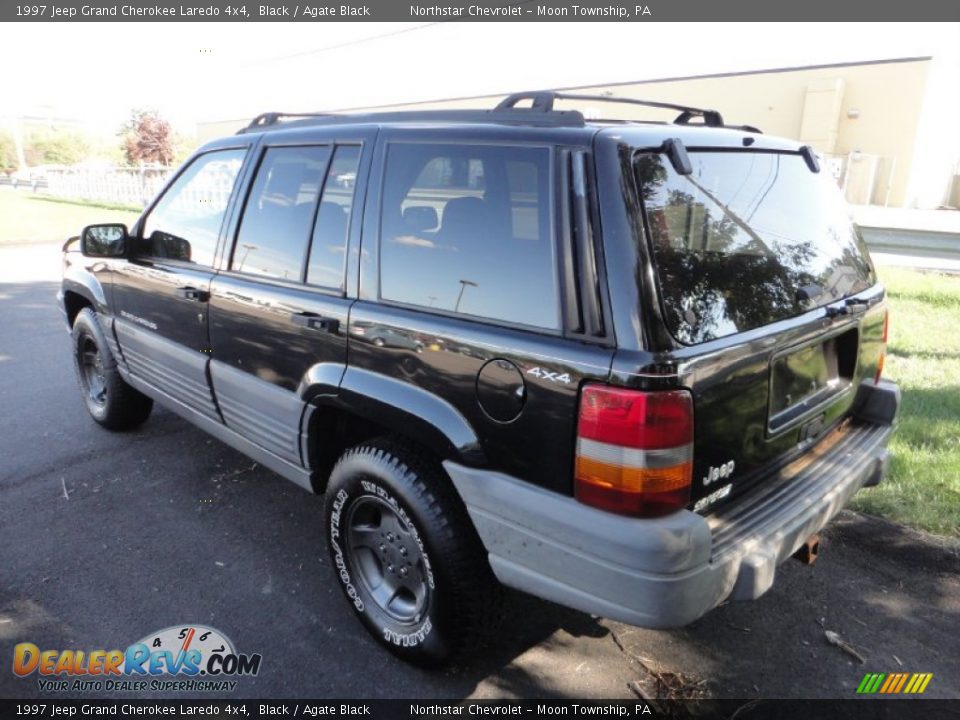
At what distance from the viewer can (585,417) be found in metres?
1.98

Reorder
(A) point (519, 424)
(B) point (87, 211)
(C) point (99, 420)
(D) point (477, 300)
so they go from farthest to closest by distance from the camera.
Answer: (B) point (87, 211), (C) point (99, 420), (D) point (477, 300), (A) point (519, 424)

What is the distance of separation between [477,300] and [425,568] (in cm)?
101

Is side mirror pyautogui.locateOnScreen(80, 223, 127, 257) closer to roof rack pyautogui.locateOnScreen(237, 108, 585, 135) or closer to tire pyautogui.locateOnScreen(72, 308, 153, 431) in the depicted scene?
tire pyautogui.locateOnScreen(72, 308, 153, 431)

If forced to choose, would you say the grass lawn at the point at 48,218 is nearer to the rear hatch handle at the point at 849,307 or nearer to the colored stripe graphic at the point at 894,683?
the rear hatch handle at the point at 849,307

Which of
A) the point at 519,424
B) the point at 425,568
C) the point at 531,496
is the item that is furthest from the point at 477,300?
the point at 425,568

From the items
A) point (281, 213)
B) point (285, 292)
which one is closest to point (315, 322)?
point (285, 292)

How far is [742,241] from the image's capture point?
92.6 inches

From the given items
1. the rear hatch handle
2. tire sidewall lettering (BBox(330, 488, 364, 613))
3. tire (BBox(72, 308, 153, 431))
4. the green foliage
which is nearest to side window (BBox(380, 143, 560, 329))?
tire sidewall lettering (BBox(330, 488, 364, 613))

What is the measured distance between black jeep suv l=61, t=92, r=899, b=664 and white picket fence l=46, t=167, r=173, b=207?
19.9m

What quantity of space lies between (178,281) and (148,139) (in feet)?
120

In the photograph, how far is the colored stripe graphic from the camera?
8.36ft

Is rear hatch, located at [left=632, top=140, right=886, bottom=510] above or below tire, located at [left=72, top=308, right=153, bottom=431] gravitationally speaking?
above

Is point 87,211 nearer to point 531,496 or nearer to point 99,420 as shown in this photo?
point 99,420

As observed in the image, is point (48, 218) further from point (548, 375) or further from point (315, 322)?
point (548, 375)
